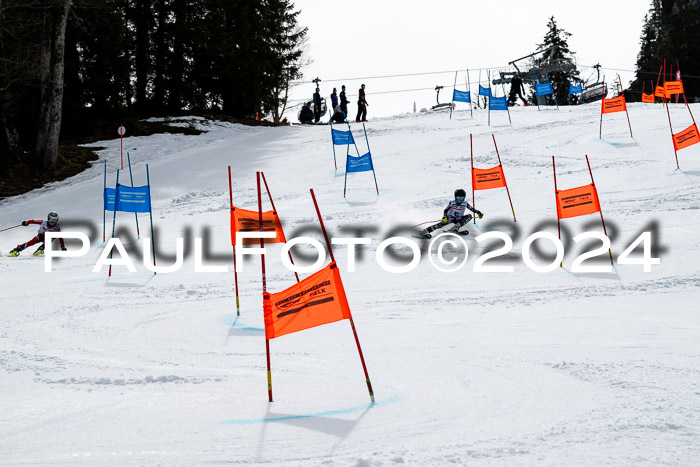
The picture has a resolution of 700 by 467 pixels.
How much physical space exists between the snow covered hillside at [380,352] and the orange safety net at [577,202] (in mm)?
736

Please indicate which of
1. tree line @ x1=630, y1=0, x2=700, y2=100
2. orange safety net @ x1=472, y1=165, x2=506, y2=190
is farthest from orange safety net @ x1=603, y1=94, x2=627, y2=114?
tree line @ x1=630, y1=0, x2=700, y2=100

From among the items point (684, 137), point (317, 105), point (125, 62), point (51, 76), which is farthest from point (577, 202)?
point (317, 105)

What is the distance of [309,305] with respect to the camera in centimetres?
562

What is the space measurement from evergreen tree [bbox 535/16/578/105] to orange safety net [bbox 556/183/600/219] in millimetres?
24863

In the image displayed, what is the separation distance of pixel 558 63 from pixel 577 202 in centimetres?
2660

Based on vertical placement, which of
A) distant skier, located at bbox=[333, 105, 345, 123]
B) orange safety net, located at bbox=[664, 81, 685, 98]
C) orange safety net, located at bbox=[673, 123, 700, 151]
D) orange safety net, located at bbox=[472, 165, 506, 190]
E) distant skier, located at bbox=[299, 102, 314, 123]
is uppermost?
distant skier, located at bbox=[299, 102, 314, 123]

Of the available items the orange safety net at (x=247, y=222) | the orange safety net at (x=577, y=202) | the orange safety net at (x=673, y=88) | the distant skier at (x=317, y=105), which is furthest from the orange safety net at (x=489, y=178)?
the distant skier at (x=317, y=105)

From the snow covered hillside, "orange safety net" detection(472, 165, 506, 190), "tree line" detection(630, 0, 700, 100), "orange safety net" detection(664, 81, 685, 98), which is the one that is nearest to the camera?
the snow covered hillside

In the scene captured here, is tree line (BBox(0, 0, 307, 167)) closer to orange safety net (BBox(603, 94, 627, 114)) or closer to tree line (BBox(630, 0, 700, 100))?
orange safety net (BBox(603, 94, 627, 114))

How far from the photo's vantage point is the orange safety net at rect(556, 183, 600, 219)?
440 inches

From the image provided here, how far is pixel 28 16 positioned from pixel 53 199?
26.2 ft

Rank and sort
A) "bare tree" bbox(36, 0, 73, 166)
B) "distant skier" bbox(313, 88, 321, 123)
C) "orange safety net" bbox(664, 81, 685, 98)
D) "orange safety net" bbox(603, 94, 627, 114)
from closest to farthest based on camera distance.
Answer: "orange safety net" bbox(664, 81, 685, 98) < "orange safety net" bbox(603, 94, 627, 114) < "bare tree" bbox(36, 0, 73, 166) < "distant skier" bbox(313, 88, 321, 123)

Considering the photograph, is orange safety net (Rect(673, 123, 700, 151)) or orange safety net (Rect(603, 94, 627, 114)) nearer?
orange safety net (Rect(673, 123, 700, 151))

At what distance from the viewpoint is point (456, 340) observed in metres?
7.44
